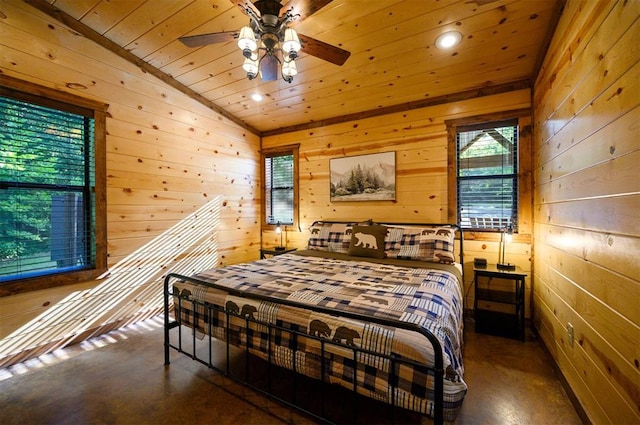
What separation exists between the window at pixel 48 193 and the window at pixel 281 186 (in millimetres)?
2367

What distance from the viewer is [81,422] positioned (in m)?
1.63

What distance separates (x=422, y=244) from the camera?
2885 mm

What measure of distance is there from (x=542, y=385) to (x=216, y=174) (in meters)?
4.06

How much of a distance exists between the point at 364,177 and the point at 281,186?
1509 mm

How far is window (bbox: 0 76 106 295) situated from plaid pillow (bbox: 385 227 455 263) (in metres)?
3.02

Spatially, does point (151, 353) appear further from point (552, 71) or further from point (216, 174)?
point (552, 71)

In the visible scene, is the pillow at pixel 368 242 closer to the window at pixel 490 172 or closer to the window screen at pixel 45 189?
the window at pixel 490 172

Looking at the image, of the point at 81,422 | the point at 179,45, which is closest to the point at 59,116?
the point at 179,45

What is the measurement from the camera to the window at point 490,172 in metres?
2.93

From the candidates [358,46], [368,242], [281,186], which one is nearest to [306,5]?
[358,46]

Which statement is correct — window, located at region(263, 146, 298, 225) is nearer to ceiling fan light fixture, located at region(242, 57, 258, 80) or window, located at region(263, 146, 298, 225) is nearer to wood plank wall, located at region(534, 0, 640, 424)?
ceiling fan light fixture, located at region(242, 57, 258, 80)

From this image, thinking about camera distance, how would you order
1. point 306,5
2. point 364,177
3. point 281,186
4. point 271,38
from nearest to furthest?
point 306,5
point 271,38
point 364,177
point 281,186

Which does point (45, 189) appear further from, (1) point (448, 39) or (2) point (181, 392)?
(1) point (448, 39)

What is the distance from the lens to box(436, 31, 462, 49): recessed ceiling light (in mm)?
2303
